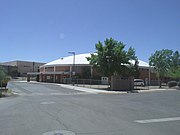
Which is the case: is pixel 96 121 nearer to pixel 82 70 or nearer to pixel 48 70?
pixel 82 70

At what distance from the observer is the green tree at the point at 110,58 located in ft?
144

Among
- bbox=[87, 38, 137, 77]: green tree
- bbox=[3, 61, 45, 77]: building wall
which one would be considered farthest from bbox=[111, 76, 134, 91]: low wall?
bbox=[3, 61, 45, 77]: building wall

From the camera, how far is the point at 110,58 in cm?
4416

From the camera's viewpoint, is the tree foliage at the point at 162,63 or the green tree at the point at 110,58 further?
the tree foliage at the point at 162,63

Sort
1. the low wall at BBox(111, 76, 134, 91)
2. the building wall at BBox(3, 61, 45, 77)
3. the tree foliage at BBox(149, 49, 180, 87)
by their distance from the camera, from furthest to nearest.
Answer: the building wall at BBox(3, 61, 45, 77), the tree foliage at BBox(149, 49, 180, 87), the low wall at BBox(111, 76, 134, 91)

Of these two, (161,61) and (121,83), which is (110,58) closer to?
(121,83)

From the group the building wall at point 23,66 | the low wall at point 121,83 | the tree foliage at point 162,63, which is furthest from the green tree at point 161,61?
the building wall at point 23,66

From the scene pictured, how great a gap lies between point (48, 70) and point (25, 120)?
70.5 m

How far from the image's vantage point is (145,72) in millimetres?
77688

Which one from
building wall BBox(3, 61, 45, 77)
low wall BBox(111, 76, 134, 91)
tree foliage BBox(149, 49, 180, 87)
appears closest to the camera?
low wall BBox(111, 76, 134, 91)

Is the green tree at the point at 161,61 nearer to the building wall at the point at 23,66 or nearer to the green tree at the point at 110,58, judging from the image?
the green tree at the point at 110,58

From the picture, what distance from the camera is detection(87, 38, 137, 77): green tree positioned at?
43.9 metres

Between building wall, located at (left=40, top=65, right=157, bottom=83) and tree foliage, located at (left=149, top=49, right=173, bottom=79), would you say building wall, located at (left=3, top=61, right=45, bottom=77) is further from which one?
tree foliage, located at (left=149, top=49, right=173, bottom=79)

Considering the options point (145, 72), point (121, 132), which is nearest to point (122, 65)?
point (145, 72)
